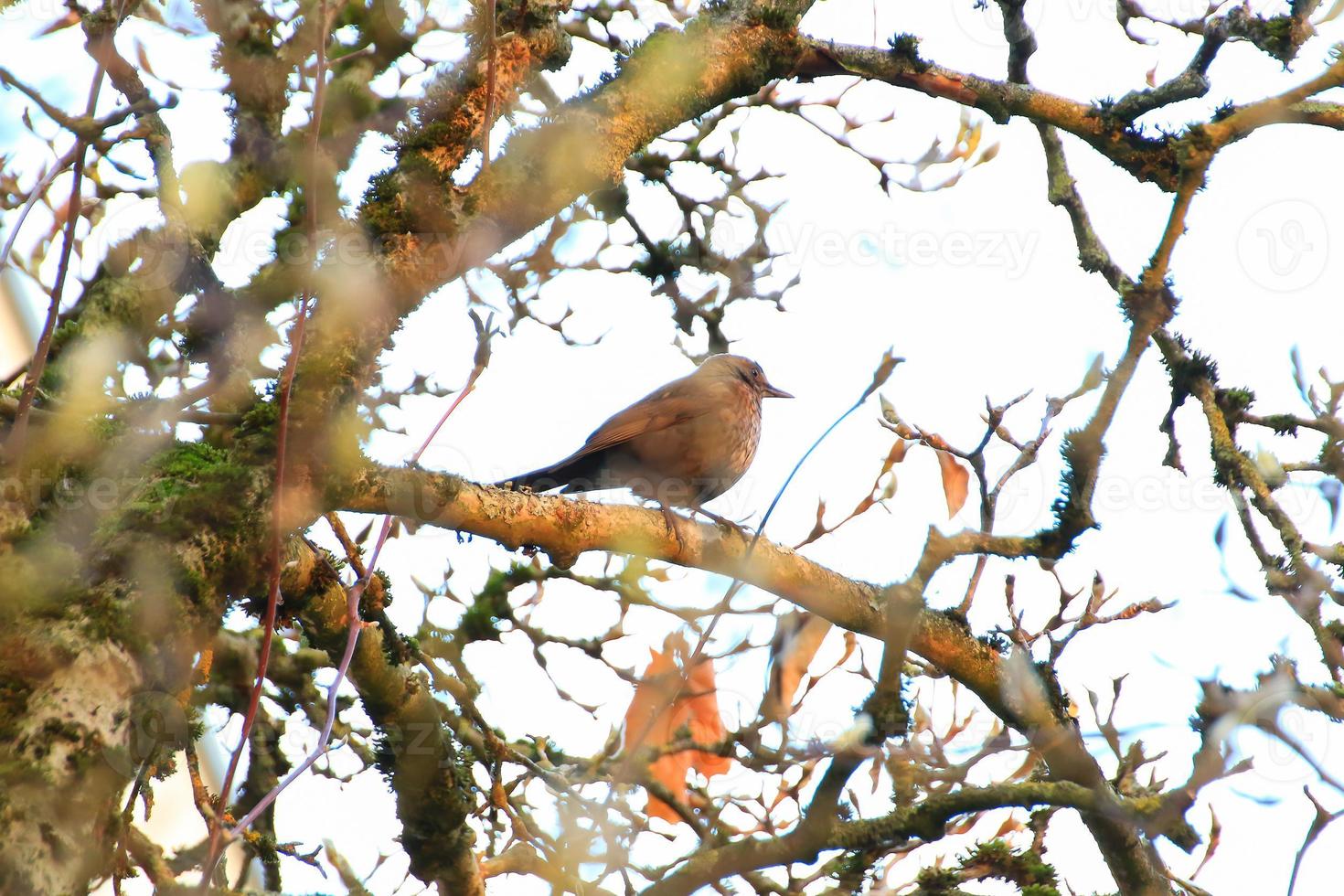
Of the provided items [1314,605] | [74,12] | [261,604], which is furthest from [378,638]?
[1314,605]

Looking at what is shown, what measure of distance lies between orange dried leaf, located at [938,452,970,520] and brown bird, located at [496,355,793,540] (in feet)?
7.82

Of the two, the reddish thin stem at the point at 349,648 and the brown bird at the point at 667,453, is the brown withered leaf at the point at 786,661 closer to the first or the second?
the reddish thin stem at the point at 349,648

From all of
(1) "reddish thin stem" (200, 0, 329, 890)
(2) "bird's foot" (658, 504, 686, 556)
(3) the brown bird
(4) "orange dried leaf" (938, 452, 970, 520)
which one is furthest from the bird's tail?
(1) "reddish thin stem" (200, 0, 329, 890)

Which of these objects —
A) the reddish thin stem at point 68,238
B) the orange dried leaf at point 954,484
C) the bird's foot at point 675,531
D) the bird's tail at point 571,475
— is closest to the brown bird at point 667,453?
the bird's tail at point 571,475

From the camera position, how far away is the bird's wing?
18.1ft

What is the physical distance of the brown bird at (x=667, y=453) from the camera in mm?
5535

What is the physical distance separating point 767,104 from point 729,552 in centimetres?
222

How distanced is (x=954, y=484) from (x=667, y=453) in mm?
2707

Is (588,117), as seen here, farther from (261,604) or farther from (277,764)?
(277,764)

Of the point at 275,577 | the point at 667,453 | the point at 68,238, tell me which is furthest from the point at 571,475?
the point at 68,238

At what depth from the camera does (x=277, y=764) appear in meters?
4.44

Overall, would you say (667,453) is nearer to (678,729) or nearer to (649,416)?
(649,416)

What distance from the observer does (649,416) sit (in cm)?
572

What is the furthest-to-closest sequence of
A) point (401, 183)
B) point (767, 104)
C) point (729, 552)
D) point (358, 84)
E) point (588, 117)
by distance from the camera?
point (767, 104) → point (358, 84) → point (729, 552) → point (588, 117) → point (401, 183)
